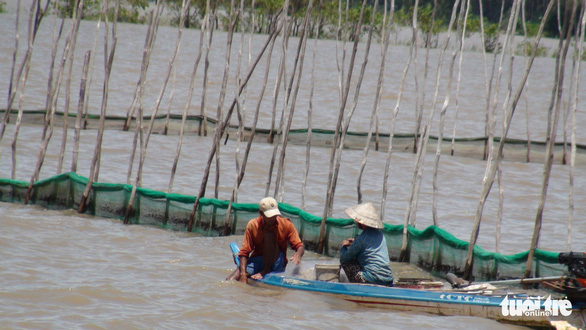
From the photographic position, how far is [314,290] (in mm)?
4902

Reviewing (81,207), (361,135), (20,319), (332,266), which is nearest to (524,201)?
(361,135)

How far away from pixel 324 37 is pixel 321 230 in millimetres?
21941

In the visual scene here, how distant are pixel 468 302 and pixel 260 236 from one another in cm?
160

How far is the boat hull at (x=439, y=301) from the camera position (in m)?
4.26

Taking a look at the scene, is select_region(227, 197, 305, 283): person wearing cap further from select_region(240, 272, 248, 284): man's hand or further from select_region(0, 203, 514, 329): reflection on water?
select_region(0, 203, 514, 329): reflection on water

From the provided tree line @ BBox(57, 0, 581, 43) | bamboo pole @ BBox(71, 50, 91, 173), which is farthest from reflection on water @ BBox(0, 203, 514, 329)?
tree line @ BBox(57, 0, 581, 43)

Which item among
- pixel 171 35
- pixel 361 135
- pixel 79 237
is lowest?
pixel 79 237

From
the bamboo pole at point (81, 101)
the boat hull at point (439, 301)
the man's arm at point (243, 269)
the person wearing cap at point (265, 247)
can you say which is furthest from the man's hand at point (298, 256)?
the bamboo pole at point (81, 101)

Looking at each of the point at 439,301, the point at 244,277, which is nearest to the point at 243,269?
the point at 244,277

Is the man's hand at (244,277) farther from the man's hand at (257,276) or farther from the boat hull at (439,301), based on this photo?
the boat hull at (439,301)

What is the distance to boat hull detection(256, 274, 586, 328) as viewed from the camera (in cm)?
426

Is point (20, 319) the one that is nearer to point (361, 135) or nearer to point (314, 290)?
point (314, 290)

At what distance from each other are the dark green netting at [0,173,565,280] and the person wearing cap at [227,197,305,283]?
105 centimetres

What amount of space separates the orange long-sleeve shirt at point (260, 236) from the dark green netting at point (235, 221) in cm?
105
